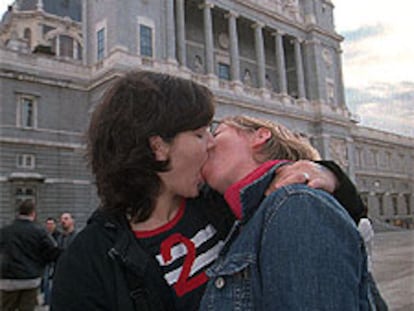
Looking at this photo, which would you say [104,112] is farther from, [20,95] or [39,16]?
[39,16]

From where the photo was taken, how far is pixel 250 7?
28984mm

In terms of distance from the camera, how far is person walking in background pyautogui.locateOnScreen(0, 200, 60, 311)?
5.86m

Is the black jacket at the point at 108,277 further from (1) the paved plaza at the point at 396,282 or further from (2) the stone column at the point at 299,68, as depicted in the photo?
(2) the stone column at the point at 299,68

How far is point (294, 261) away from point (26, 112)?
70.5ft

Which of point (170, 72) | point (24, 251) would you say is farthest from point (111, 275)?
point (170, 72)

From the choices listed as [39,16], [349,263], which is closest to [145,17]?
[39,16]

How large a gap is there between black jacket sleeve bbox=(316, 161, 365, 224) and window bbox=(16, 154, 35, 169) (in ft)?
66.3

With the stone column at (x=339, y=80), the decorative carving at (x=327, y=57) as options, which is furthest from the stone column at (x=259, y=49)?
the stone column at (x=339, y=80)

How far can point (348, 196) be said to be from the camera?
155 cm

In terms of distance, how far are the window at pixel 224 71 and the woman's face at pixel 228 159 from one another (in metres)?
29.5

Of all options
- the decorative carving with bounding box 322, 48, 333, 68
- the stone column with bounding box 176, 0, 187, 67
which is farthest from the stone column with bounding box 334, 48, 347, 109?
the stone column with bounding box 176, 0, 187, 67

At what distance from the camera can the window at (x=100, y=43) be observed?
75.8ft

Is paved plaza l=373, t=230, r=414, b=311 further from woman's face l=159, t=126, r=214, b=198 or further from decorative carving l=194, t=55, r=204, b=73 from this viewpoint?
decorative carving l=194, t=55, r=204, b=73

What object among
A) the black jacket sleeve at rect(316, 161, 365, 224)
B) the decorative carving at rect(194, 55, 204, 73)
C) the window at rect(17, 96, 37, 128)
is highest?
the decorative carving at rect(194, 55, 204, 73)
